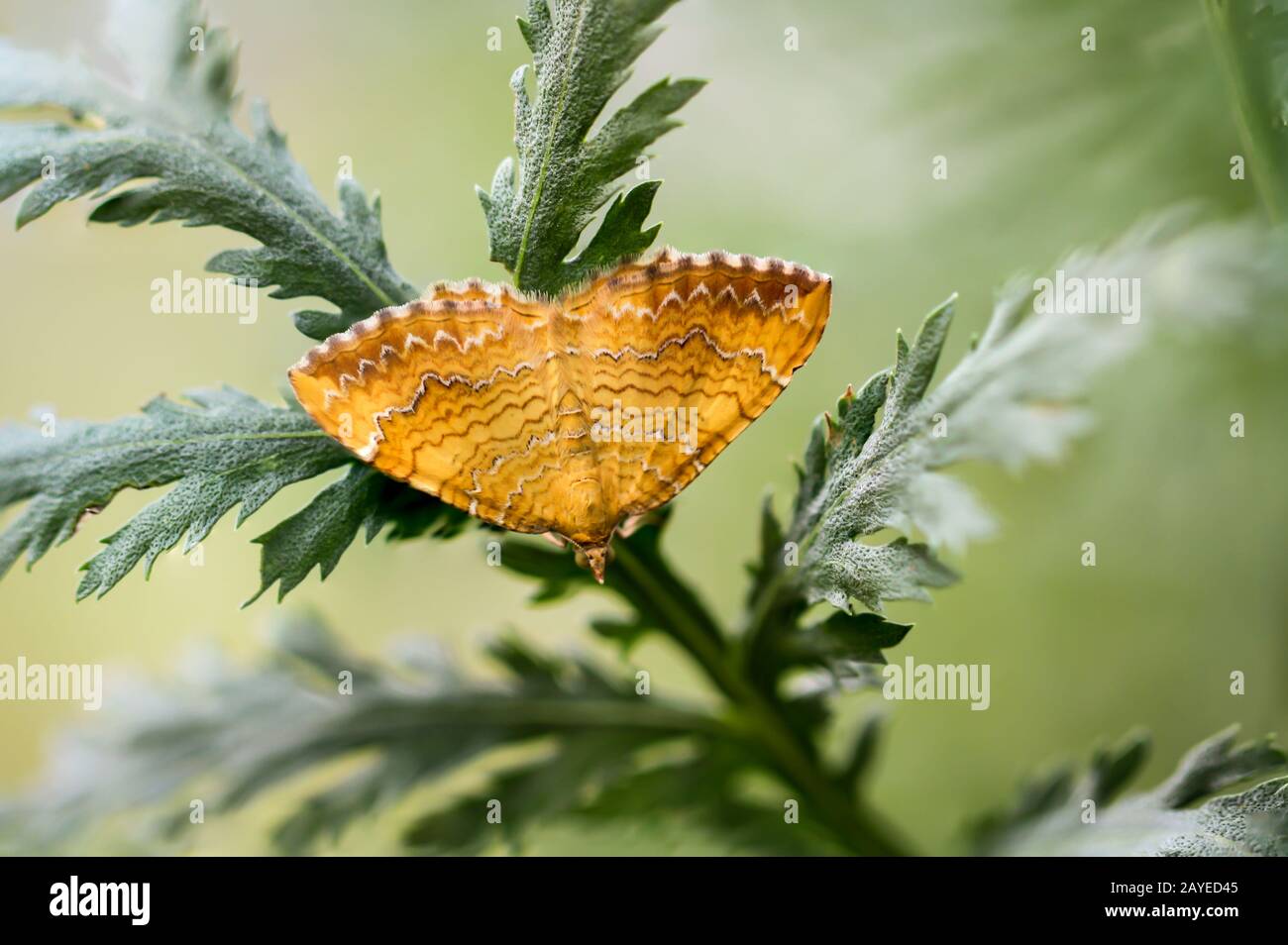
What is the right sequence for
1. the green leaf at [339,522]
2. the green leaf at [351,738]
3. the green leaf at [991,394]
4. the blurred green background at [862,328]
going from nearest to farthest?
1. the green leaf at [991,394]
2. the green leaf at [339,522]
3. the green leaf at [351,738]
4. the blurred green background at [862,328]

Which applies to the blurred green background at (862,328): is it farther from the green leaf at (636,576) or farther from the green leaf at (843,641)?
the green leaf at (843,641)

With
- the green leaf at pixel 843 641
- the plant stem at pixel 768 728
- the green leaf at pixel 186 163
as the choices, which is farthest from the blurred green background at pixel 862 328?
the green leaf at pixel 843 641

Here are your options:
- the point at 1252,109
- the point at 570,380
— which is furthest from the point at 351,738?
the point at 1252,109

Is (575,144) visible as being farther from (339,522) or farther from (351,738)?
(351,738)

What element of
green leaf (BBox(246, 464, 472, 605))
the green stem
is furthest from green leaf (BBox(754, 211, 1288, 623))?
green leaf (BBox(246, 464, 472, 605))

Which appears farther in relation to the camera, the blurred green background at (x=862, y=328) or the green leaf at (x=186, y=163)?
the blurred green background at (x=862, y=328)

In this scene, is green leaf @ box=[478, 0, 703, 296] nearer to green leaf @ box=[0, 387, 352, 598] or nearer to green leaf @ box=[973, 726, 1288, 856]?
green leaf @ box=[0, 387, 352, 598]

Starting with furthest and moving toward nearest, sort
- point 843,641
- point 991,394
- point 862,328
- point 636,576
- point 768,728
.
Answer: point 862,328 → point 768,728 → point 636,576 → point 843,641 → point 991,394
